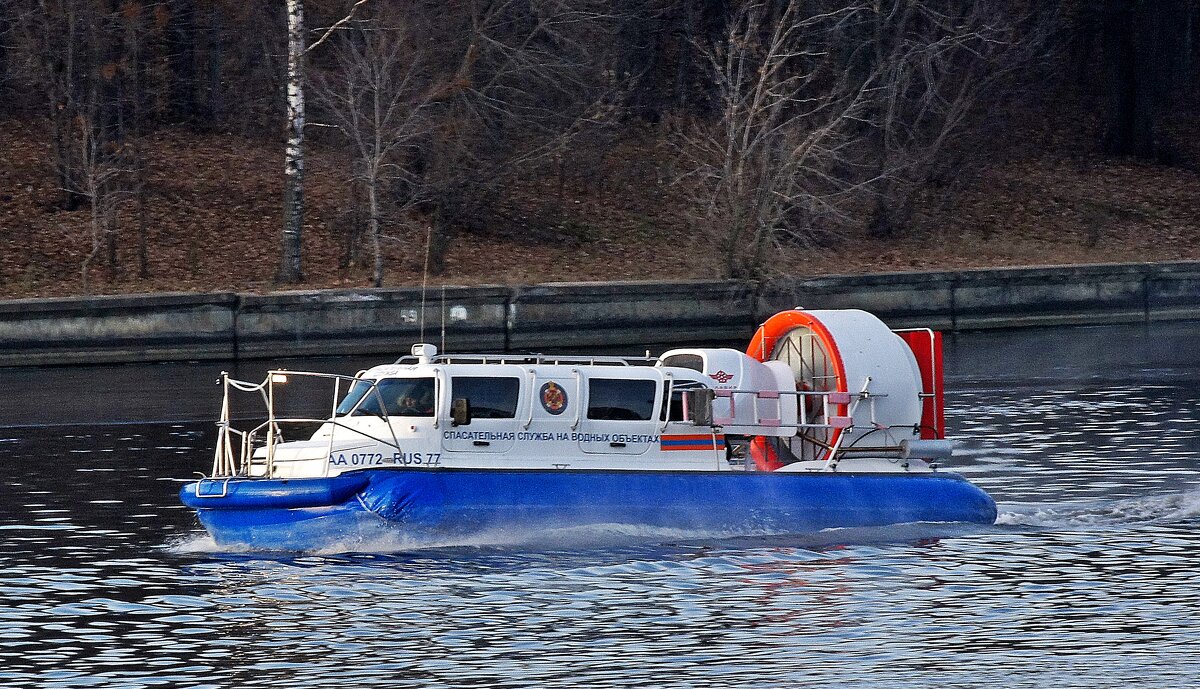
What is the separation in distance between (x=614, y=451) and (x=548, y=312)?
1839 centimetres

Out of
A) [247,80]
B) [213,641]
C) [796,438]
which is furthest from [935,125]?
[213,641]

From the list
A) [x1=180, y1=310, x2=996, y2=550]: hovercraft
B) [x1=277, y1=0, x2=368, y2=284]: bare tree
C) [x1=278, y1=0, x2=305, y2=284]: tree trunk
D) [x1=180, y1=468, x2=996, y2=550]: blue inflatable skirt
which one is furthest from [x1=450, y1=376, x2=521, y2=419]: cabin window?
[x1=278, y1=0, x2=305, y2=284]: tree trunk

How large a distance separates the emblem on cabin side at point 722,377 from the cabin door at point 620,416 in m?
0.95

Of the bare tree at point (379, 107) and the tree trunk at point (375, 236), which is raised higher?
the bare tree at point (379, 107)

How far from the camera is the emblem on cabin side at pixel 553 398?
18.2 m

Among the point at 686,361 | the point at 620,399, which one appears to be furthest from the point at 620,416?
the point at 686,361

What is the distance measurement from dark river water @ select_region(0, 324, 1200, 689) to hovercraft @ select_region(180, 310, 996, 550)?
31 cm

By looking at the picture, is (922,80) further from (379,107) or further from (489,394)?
(489,394)

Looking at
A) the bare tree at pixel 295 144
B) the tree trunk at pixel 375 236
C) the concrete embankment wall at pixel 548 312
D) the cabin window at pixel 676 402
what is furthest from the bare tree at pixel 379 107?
A: the cabin window at pixel 676 402

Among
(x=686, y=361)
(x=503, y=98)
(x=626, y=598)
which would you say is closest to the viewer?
(x=626, y=598)

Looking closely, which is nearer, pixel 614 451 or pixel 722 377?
pixel 614 451

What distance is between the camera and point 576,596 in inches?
610

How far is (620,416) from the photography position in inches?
727

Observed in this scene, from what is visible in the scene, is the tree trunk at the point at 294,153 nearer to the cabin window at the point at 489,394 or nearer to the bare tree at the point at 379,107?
the bare tree at the point at 379,107
